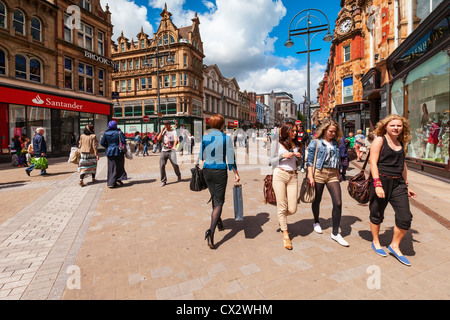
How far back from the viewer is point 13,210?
16.9ft

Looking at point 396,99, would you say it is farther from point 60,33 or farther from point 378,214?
point 60,33

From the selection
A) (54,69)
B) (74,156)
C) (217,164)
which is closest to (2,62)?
(54,69)

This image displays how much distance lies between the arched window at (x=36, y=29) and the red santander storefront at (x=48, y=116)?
3.60 metres

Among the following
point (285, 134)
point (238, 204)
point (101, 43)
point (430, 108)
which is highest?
point (101, 43)

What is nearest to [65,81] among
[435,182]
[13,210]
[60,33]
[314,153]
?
[60,33]

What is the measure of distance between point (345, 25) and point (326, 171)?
27779mm

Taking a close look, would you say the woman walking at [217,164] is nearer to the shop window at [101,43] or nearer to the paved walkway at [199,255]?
the paved walkway at [199,255]

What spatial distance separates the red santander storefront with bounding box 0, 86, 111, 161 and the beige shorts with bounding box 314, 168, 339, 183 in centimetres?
1663

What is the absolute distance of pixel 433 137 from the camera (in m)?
8.66

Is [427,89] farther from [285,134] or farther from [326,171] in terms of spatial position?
[285,134]

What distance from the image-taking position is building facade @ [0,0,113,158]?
1406 cm

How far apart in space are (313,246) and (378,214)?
930 mm

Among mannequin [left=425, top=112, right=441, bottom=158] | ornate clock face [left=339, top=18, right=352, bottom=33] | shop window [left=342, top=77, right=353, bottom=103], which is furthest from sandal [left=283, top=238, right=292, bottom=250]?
ornate clock face [left=339, top=18, right=352, bottom=33]

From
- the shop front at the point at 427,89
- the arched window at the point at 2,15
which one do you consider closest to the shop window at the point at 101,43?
the arched window at the point at 2,15
